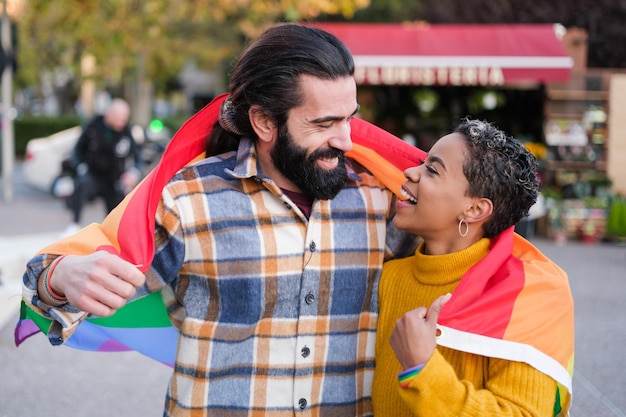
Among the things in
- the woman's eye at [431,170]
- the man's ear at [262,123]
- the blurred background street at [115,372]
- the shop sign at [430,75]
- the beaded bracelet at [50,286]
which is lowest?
the blurred background street at [115,372]

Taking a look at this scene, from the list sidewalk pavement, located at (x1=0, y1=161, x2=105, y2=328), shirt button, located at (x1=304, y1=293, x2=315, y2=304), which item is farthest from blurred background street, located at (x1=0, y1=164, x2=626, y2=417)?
shirt button, located at (x1=304, y1=293, x2=315, y2=304)

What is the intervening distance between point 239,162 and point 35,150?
1467 centimetres

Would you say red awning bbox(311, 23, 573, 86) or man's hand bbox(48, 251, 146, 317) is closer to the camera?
man's hand bbox(48, 251, 146, 317)

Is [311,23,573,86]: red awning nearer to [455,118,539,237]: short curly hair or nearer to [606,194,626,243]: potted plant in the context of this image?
[606,194,626,243]: potted plant

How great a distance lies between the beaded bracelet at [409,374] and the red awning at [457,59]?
10.5 metres

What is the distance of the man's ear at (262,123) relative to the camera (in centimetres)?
254

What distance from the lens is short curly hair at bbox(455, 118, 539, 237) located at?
2.33 metres

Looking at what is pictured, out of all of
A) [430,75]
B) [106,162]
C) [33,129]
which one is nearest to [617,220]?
[430,75]

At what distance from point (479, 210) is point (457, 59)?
34.7 feet

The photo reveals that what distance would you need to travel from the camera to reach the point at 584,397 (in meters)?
5.28

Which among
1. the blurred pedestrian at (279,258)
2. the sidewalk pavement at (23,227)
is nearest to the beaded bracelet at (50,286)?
the blurred pedestrian at (279,258)

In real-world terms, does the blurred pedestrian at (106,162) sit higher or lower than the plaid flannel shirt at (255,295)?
lower

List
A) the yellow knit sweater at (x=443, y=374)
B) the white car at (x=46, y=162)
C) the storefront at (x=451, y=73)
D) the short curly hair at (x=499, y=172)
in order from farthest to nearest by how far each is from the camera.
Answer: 1. the white car at (x=46, y=162)
2. the storefront at (x=451, y=73)
3. the short curly hair at (x=499, y=172)
4. the yellow knit sweater at (x=443, y=374)

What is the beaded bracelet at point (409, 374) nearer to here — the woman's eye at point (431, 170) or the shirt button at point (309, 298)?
the shirt button at point (309, 298)
